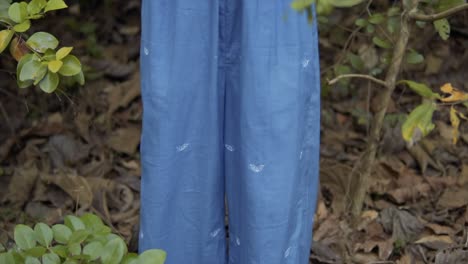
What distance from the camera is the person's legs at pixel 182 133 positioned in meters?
1.34

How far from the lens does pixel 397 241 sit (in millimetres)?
1847

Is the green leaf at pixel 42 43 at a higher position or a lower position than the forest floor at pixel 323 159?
higher

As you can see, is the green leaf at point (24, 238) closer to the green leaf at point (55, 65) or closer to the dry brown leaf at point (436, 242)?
the green leaf at point (55, 65)

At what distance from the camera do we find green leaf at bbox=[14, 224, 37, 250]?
116 centimetres

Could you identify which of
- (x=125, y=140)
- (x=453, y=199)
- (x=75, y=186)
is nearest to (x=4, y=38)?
(x=75, y=186)

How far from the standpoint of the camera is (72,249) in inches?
44.9

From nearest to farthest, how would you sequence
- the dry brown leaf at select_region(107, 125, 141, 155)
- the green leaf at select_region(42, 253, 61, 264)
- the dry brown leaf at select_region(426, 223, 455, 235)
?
the green leaf at select_region(42, 253, 61, 264), the dry brown leaf at select_region(426, 223, 455, 235), the dry brown leaf at select_region(107, 125, 141, 155)

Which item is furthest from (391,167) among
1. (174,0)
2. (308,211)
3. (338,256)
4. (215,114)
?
(174,0)

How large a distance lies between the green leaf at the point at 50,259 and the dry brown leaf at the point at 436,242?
1.10 m

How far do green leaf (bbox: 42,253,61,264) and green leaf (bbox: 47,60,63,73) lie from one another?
1.11 ft

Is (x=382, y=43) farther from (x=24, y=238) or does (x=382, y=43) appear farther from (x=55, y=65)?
(x=24, y=238)

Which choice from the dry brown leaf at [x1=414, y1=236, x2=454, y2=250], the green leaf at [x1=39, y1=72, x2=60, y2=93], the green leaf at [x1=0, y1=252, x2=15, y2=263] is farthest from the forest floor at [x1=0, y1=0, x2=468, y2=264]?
the green leaf at [x1=0, y1=252, x2=15, y2=263]

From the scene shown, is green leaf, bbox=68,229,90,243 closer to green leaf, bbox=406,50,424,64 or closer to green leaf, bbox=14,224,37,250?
green leaf, bbox=14,224,37,250

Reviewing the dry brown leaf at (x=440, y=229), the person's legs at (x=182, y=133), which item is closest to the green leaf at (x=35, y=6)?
the person's legs at (x=182, y=133)
